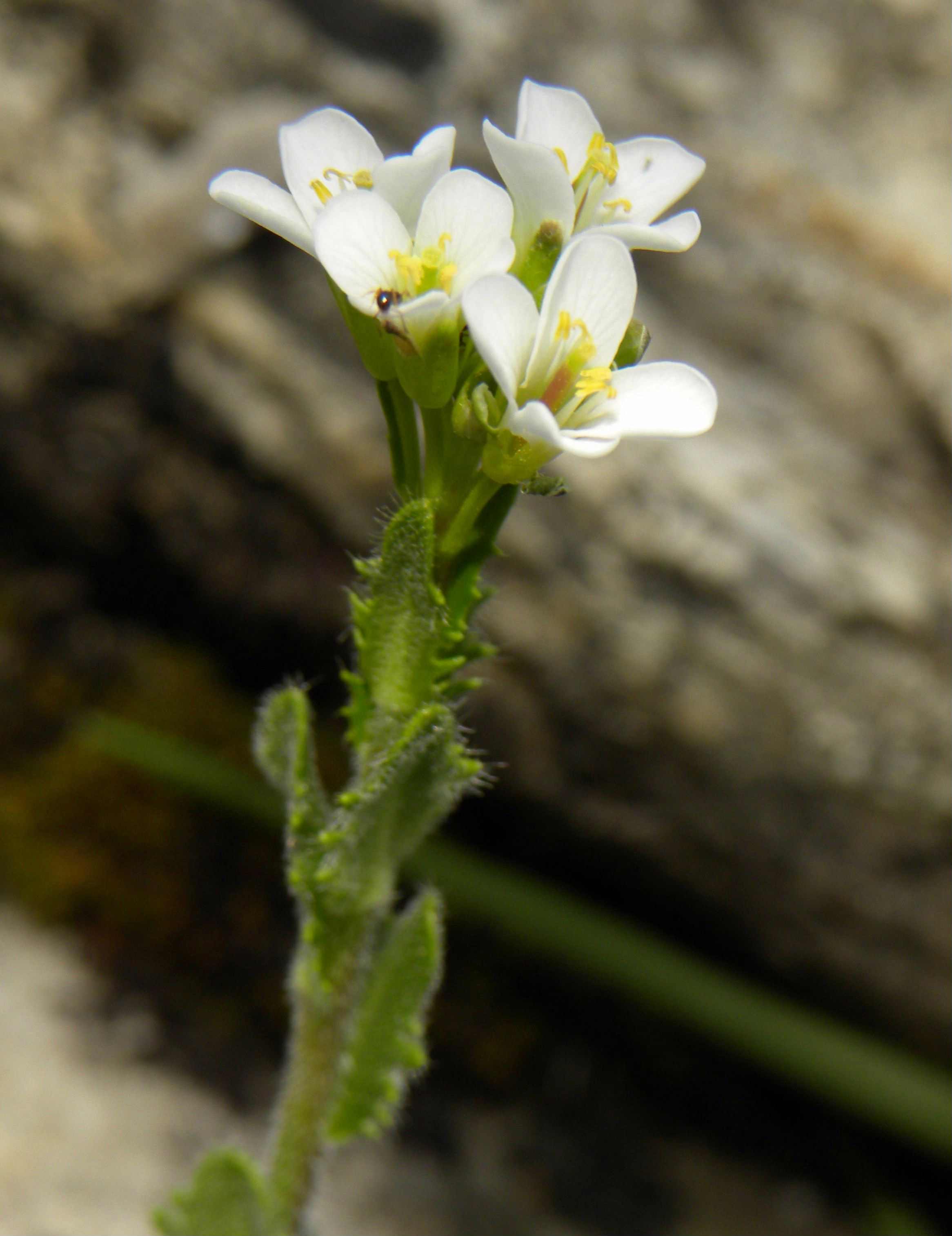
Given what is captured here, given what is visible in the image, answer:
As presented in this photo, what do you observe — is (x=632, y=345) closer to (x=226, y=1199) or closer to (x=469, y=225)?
(x=469, y=225)

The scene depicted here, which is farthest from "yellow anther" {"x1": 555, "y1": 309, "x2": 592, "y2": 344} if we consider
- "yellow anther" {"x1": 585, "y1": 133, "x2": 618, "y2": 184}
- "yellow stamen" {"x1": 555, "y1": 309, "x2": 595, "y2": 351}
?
"yellow anther" {"x1": 585, "y1": 133, "x2": 618, "y2": 184}

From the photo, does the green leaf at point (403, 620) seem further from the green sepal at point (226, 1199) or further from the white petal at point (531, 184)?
the green sepal at point (226, 1199)

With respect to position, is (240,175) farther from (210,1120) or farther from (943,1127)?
(943,1127)

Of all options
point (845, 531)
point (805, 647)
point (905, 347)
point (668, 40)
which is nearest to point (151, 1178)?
point (805, 647)

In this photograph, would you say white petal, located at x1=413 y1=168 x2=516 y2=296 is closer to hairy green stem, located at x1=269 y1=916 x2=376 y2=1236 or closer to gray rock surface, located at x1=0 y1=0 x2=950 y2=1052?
hairy green stem, located at x1=269 y1=916 x2=376 y2=1236

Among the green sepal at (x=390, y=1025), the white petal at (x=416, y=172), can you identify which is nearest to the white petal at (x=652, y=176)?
the white petal at (x=416, y=172)
